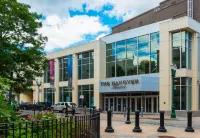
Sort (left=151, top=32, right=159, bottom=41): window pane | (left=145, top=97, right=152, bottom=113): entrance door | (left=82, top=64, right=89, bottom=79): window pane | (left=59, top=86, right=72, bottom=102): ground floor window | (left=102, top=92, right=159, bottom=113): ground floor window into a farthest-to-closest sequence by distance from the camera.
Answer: (left=59, top=86, right=72, bottom=102): ground floor window < (left=82, top=64, right=89, bottom=79): window pane < (left=145, top=97, right=152, bottom=113): entrance door < (left=102, top=92, right=159, bottom=113): ground floor window < (left=151, top=32, right=159, bottom=41): window pane

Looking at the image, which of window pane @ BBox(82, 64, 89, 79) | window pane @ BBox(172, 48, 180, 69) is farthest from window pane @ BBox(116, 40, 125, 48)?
window pane @ BBox(172, 48, 180, 69)

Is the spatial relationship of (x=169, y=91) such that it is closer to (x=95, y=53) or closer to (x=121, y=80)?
(x=121, y=80)

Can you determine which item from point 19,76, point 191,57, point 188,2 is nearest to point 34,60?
point 19,76

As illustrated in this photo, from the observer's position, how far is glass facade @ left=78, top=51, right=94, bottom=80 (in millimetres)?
48688

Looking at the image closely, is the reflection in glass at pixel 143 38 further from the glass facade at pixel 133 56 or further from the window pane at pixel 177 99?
the window pane at pixel 177 99

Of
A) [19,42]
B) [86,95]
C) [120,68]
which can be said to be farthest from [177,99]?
[19,42]

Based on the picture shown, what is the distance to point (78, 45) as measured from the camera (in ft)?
170

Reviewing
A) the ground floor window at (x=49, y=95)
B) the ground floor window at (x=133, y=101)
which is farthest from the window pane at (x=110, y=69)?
the ground floor window at (x=49, y=95)

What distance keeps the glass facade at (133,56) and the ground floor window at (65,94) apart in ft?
33.1

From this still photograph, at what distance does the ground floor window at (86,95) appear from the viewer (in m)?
48.0

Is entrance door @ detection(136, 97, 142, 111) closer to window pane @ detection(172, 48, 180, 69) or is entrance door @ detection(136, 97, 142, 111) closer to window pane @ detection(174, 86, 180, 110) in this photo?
window pane @ detection(174, 86, 180, 110)

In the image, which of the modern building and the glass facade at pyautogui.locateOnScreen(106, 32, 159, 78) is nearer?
the modern building

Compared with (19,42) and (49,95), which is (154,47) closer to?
(19,42)

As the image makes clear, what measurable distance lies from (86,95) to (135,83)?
44.3 feet
